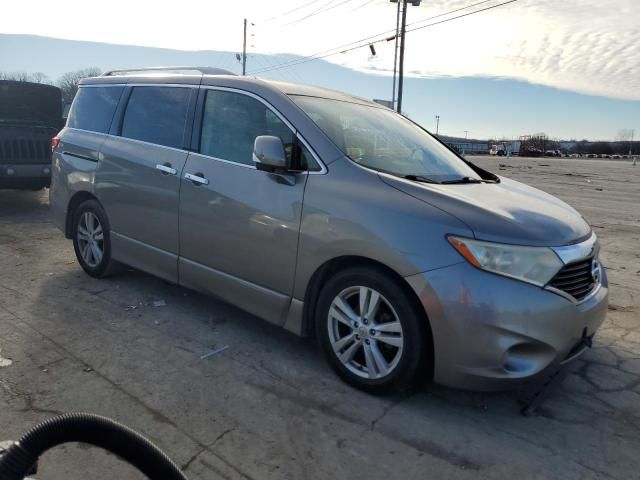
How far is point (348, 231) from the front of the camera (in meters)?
3.03

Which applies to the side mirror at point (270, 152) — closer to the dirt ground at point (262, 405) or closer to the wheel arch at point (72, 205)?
the dirt ground at point (262, 405)

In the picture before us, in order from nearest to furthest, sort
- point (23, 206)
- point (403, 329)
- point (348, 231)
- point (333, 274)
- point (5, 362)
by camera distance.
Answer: point (403, 329) < point (348, 231) < point (333, 274) < point (5, 362) < point (23, 206)

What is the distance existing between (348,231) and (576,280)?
1.33m

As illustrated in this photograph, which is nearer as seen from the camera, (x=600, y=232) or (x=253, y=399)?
(x=253, y=399)

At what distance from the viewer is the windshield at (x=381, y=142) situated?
135 inches

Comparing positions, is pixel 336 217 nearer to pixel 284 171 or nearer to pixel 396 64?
pixel 284 171

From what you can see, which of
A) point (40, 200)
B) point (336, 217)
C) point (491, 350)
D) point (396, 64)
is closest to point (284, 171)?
point (336, 217)

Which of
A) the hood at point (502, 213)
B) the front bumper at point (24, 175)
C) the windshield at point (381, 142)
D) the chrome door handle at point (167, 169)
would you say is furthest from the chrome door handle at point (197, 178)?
the front bumper at point (24, 175)

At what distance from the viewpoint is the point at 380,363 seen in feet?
9.93

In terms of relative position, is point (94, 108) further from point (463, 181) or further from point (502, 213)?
point (502, 213)

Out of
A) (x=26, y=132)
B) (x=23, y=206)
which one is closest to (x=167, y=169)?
(x=26, y=132)

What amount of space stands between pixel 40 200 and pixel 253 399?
870cm

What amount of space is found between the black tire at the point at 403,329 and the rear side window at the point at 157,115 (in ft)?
6.25

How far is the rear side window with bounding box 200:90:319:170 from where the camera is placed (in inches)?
135
